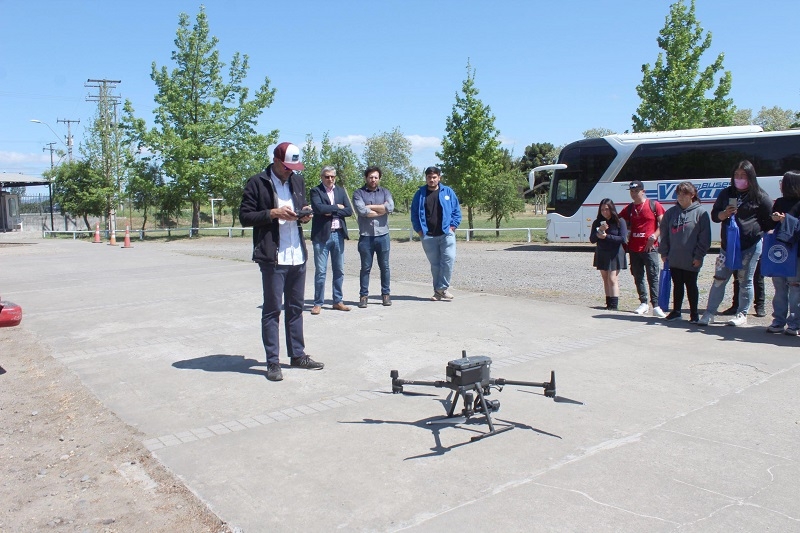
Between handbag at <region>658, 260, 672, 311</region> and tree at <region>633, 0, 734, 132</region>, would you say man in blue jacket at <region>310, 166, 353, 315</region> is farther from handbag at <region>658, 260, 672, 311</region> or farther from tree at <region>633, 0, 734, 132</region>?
tree at <region>633, 0, 734, 132</region>

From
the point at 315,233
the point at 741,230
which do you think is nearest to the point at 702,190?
the point at 741,230

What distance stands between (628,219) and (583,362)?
365 centimetres

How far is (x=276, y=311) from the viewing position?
6.08 metres

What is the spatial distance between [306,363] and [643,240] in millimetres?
5306

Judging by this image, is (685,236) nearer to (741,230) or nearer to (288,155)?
(741,230)

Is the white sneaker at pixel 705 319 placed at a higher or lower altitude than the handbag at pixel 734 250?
lower

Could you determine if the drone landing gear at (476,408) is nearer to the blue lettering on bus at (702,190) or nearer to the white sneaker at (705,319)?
the white sneaker at (705,319)

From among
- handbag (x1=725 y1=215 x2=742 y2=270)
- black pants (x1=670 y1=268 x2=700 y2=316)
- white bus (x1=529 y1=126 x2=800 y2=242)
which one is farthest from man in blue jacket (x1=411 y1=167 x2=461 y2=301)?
white bus (x1=529 y1=126 x2=800 y2=242)

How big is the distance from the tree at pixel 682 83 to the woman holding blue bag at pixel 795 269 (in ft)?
72.7

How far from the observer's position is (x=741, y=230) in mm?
8195

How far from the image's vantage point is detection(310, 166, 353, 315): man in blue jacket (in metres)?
9.34

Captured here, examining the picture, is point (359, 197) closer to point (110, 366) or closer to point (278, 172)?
point (278, 172)

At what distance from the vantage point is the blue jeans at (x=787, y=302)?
24.3 feet

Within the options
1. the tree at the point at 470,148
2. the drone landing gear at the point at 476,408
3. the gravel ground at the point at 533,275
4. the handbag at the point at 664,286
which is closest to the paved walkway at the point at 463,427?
the drone landing gear at the point at 476,408
